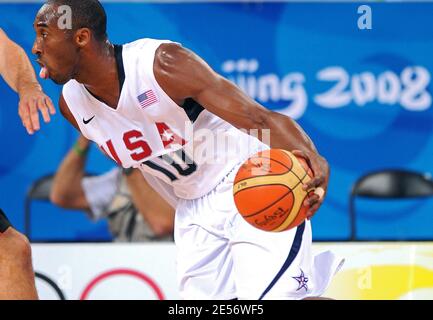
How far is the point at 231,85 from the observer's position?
3936 millimetres

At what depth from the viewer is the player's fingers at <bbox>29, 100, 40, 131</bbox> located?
3.99 meters

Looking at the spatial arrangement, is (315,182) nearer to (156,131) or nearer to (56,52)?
(156,131)

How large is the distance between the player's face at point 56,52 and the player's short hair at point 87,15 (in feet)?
0.20

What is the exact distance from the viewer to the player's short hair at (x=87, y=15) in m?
4.14

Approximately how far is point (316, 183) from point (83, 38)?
1282 mm

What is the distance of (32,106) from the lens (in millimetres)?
4109

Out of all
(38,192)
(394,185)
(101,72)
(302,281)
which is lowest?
(394,185)

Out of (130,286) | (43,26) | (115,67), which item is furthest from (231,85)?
(130,286)

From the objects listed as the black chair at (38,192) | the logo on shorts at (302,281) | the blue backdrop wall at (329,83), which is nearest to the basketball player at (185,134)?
the logo on shorts at (302,281)

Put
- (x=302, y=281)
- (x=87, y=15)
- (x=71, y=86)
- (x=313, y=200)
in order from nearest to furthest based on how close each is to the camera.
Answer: (x=313, y=200)
(x=302, y=281)
(x=87, y=15)
(x=71, y=86)

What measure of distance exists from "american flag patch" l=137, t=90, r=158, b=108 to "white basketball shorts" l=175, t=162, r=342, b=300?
50cm

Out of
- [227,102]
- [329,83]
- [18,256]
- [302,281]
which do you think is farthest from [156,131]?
[329,83]

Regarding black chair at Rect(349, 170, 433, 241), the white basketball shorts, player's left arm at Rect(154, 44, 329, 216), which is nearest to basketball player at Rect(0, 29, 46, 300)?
player's left arm at Rect(154, 44, 329, 216)

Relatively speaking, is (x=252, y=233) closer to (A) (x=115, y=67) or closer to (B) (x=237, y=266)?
(B) (x=237, y=266)
